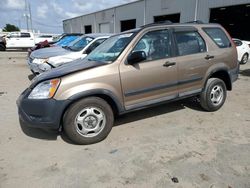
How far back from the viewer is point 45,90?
376cm

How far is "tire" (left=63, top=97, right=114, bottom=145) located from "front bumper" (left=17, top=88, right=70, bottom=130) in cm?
13

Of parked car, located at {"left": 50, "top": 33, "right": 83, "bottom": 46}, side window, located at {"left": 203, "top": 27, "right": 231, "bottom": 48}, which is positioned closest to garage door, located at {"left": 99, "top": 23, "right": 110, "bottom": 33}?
parked car, located at {"left": 50, "top": 33, "right": 83, "bottom": 46}

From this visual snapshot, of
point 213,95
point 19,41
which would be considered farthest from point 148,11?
point 213,95

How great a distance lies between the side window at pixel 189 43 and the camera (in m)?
4.74

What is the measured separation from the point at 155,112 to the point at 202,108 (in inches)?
42.6

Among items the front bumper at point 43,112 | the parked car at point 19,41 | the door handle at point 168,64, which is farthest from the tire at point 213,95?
the parked car at point 19,41

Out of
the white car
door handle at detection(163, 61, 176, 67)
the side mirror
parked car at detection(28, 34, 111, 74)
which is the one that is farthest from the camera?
the white car

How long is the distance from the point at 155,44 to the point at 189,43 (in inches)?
32.6

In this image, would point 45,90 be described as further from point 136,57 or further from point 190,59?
point 190,59

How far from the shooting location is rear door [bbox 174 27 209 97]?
15.4 feet

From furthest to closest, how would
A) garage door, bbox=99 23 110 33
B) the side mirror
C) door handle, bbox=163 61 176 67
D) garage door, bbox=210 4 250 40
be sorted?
garage door, bbox=99 23 110 33, garage door, bbox=210 4 250 40, door handle, bbox=163 61 176 67, the side mirror

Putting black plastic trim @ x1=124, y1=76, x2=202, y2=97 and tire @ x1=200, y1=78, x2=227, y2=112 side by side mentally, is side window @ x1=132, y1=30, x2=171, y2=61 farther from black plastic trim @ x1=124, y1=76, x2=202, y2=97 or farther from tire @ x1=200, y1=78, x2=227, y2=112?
tire @ x1=200, y1=78, x2=227, y2=112

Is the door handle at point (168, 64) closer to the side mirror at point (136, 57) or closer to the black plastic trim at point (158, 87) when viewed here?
the black plastic trim at point (158, 87)

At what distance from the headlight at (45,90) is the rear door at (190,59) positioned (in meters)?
2.27
